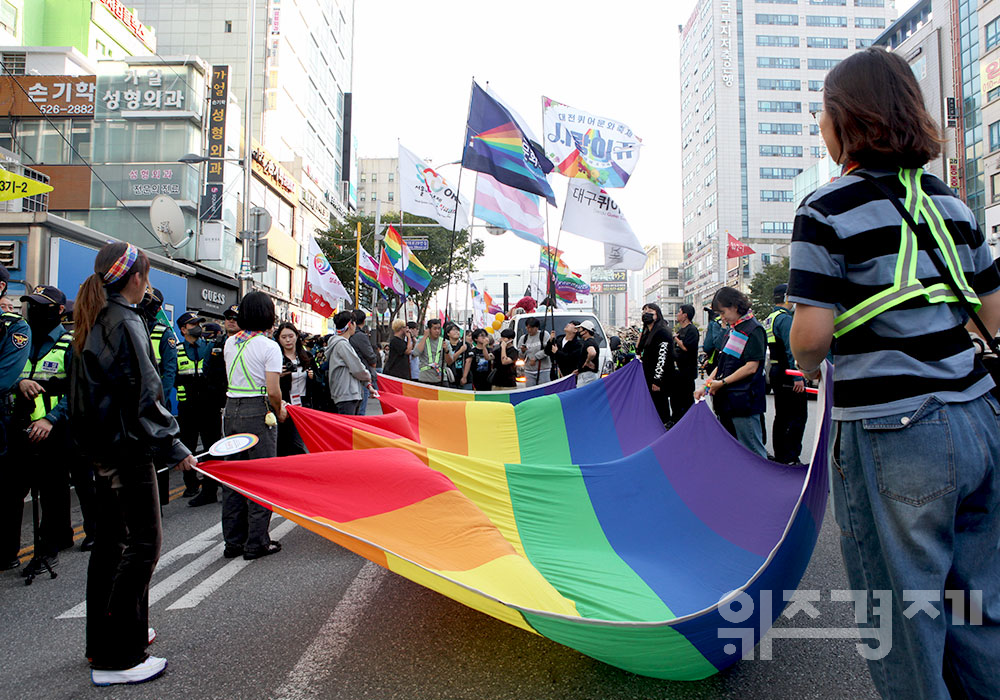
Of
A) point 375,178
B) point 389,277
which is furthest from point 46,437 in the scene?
point 375,178

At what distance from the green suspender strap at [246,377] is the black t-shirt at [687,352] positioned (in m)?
5.59

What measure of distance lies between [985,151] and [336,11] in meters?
58.5

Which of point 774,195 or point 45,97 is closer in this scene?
point 45,97

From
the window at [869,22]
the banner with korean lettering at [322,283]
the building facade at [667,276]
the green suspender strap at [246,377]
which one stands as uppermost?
the window at [869,22]

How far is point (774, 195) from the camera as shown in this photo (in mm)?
93375

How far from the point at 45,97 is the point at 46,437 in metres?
28.6

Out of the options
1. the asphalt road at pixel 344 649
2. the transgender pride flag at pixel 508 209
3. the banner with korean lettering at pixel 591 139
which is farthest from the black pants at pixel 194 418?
the banner with korean lettering at pixel 591 139

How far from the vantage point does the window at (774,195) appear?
9300 centimetres

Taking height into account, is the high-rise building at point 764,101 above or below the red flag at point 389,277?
above

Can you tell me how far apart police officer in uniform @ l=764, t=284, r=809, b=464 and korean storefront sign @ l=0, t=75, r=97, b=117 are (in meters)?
29.6

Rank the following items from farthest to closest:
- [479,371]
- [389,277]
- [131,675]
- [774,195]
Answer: [774,195], [389,277], [479,371], [131,675]

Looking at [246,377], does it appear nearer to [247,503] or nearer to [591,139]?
[247,503]

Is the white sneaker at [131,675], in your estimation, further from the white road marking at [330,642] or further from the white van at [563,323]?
the white van at [563,323]

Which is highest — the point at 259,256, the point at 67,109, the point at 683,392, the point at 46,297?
the point at 67,109
